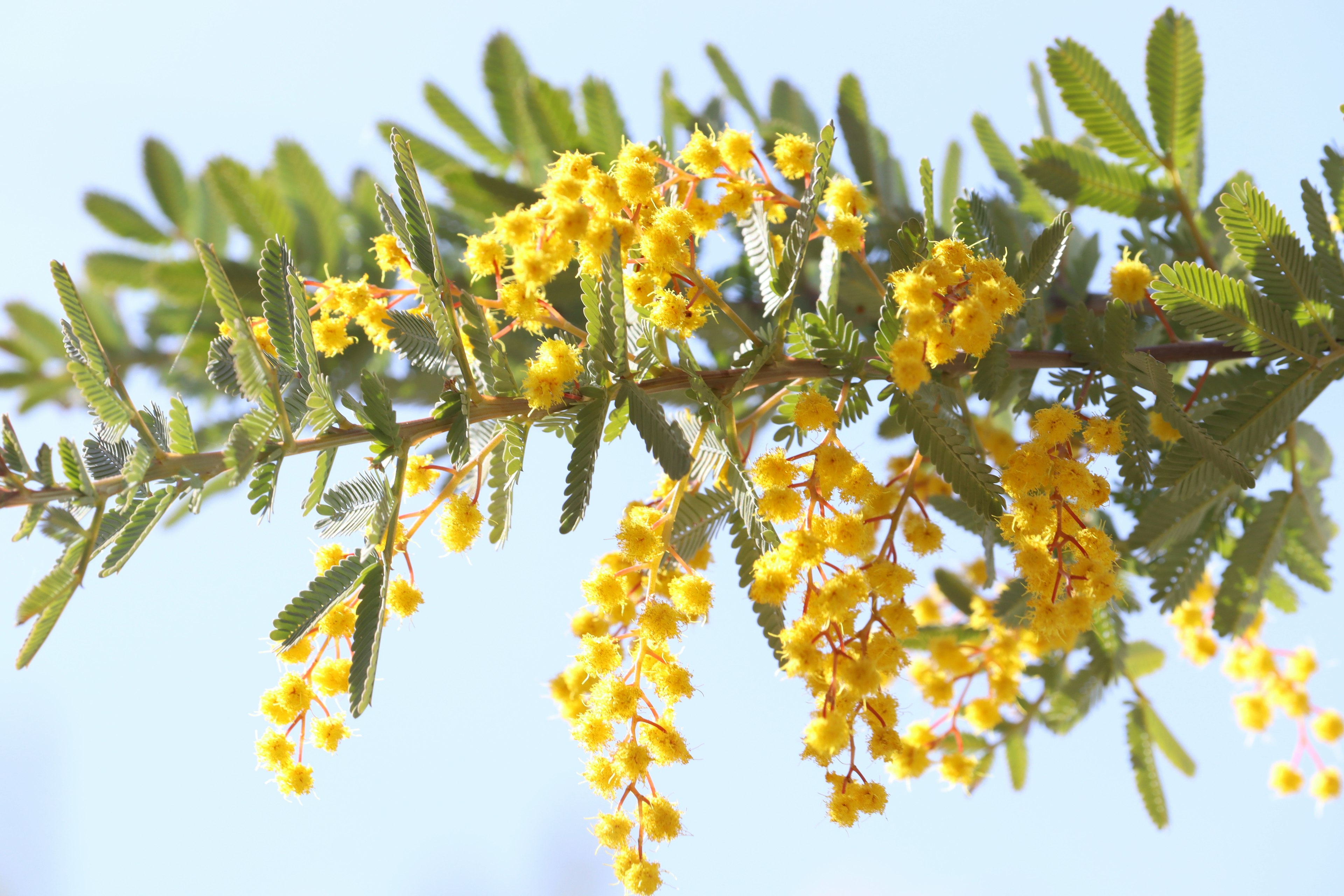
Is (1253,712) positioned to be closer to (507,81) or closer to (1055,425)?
(1055,425)

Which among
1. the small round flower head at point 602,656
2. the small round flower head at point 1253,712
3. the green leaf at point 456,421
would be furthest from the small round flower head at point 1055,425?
the small round flower head at point 1253,712

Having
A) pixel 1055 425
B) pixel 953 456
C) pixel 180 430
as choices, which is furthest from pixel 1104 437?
A: pixel 180 430

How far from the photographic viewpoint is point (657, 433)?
54.0 inches

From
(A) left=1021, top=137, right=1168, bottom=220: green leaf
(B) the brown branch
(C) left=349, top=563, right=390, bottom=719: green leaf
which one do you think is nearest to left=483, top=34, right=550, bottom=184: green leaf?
(A) left=1021, top=137, right=1168, bottom=220: green leaf

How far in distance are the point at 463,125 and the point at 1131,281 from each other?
2.23 meters

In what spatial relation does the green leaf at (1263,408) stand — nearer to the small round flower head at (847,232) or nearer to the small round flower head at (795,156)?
the small round flower head at (847,232)

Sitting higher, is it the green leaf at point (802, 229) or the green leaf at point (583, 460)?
the green leaf at point (802, 229)

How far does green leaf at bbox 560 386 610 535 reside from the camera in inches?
53.0

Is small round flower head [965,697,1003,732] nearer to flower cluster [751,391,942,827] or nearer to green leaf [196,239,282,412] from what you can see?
flower cluster [751,391,942,827]

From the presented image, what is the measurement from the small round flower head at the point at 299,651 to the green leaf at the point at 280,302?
454 millimetres

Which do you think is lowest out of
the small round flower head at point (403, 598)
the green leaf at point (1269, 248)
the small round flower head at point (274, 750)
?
the small round flower head at point (274, 750)

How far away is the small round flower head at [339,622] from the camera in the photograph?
1423 millimetres

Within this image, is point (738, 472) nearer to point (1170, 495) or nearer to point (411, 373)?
point (1170, 495)

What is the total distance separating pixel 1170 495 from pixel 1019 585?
531 mm
